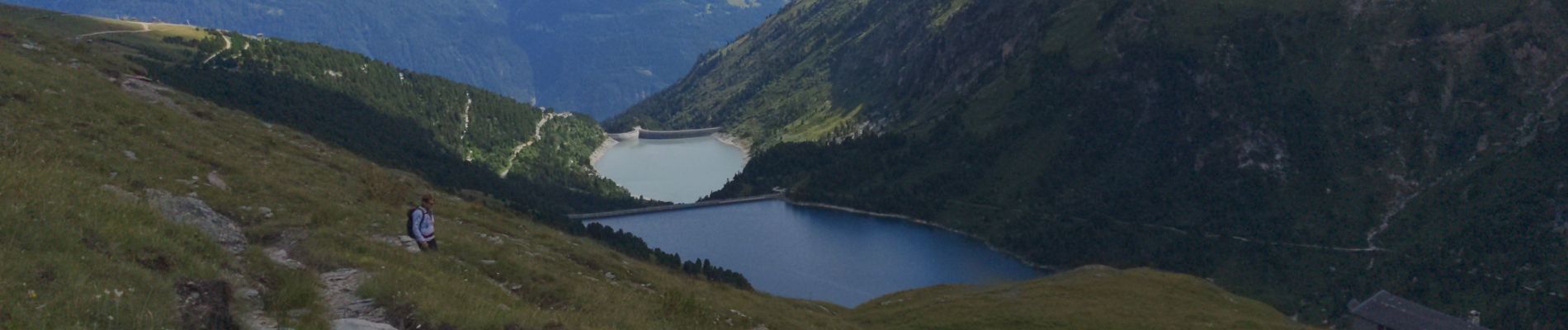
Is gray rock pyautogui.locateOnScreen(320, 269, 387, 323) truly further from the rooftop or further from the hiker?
the rooftop

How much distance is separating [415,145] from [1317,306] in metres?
139

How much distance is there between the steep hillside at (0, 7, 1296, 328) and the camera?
23531 mm

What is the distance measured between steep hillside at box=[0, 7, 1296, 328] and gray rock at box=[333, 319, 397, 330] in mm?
194

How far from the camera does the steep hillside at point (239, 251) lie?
23531 mm

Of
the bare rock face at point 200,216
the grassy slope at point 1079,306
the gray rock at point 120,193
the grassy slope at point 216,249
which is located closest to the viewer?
the grassy slope at point 216,249

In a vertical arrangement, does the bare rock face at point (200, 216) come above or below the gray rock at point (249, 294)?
above

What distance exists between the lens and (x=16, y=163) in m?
30.8

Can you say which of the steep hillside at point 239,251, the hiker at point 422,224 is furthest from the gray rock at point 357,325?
the hiker at point 422,224

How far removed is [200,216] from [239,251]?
4928 mm

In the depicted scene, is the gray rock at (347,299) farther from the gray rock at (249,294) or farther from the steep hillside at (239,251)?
the gray rock at (249,294)

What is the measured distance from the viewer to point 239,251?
32.2 metres

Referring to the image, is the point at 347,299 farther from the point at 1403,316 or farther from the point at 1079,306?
the point at 1403,316

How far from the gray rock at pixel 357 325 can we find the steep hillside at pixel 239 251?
194mm

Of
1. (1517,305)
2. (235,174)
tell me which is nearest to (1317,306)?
(1517,305)
